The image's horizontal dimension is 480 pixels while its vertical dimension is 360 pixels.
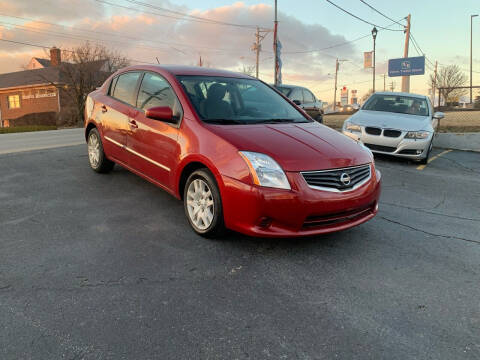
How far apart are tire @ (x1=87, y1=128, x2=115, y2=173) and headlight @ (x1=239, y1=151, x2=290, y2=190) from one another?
3.20 m

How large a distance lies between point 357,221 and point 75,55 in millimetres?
33935

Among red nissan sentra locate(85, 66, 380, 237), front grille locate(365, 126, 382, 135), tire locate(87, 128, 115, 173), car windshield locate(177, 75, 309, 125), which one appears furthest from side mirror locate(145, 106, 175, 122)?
front grille locate(365, 126, 382, 135)

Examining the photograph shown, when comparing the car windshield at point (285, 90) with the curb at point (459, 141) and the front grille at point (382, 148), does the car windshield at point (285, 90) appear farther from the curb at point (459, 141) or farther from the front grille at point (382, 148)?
the front grille at point (382, 148)

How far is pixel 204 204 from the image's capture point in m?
3.60

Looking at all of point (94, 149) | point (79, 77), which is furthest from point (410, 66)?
point (94, 149)

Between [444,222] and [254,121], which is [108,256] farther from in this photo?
[444,222]

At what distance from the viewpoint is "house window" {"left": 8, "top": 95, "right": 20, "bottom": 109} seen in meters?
42.3

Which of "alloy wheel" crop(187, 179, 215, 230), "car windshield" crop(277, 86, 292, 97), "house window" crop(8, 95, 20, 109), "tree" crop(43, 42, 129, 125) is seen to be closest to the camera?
"alloy wheel" crop(187, 179, 215, 230)

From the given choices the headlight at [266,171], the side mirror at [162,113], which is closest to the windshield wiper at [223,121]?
the side mirror at [162,113]

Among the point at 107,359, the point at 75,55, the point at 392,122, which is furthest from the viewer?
the point at 75,55

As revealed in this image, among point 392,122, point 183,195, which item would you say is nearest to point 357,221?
point 183,195

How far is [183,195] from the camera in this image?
13.0 feet

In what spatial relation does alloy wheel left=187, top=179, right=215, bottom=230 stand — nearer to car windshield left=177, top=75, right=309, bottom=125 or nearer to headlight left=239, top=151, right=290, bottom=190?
headlight left=239, top=151, right=290, bottom=190

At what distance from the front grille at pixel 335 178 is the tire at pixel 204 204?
83cm
